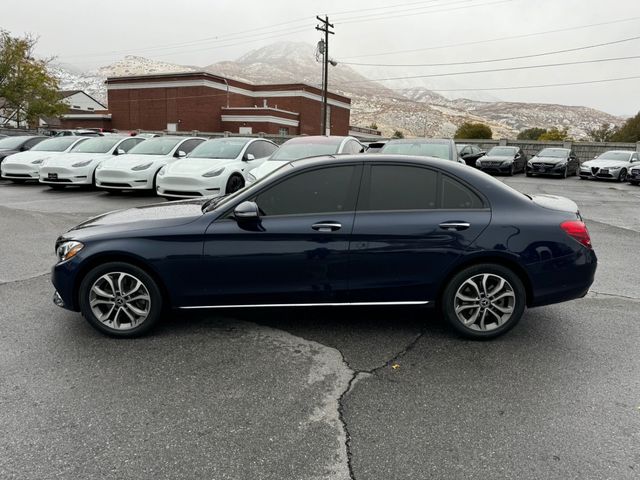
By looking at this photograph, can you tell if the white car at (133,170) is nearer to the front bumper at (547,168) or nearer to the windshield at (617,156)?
the front bumper at (547,168)

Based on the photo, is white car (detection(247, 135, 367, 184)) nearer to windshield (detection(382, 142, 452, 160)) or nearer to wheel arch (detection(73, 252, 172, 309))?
windshield (detection(382, 142, 452, 160))

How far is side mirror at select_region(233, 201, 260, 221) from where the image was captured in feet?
13.1

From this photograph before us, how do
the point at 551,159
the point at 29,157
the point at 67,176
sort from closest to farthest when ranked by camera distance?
the point at 67,176, the point at 29,157, the point at 551,159

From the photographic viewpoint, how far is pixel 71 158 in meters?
13.8

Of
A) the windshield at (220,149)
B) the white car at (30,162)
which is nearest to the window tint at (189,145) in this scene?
the windshield at (220,149)

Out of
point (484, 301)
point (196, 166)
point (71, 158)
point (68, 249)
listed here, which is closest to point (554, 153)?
point (196, 166)

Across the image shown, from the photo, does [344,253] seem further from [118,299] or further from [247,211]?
[118,299]

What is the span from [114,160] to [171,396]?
10.9 metres

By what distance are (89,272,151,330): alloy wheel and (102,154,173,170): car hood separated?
899 cm

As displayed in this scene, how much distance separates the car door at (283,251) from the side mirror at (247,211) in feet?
0.19

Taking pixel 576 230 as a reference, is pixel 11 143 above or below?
above

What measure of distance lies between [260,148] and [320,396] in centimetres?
1009

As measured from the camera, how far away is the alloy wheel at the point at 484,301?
4.12m

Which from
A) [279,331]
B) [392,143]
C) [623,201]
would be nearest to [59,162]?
[392,143]
